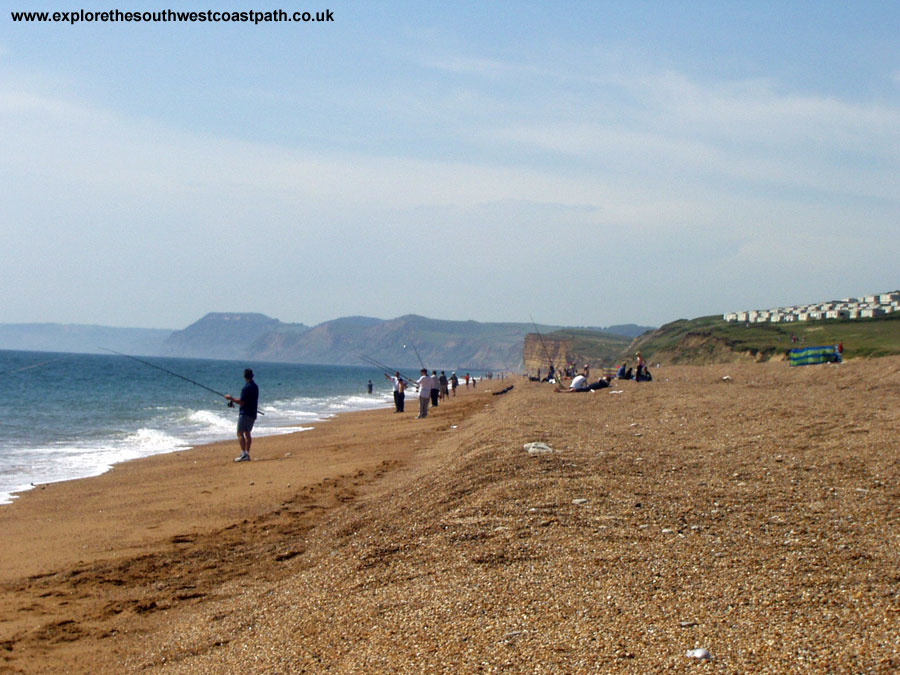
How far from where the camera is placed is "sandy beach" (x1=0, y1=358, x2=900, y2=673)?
4191 millimetres

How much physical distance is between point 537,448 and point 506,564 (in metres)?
4.15

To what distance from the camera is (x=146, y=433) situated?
2364cm

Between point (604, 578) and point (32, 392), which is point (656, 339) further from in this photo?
point (604, 578)

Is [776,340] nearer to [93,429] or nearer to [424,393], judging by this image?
[424,393]

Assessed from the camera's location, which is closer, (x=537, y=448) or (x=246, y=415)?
(x=537, y=448)

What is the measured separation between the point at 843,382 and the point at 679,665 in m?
20.8

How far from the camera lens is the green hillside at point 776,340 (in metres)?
48.3

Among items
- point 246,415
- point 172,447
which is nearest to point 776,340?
point 172,447

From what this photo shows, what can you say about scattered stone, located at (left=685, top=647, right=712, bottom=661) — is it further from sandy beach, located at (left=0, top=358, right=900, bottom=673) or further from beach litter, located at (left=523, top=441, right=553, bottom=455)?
beach litter, located at (left=523, top=441, right=553, bottom=455)

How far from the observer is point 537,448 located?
9594 millimetres

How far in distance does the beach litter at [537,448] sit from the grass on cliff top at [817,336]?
37.0m

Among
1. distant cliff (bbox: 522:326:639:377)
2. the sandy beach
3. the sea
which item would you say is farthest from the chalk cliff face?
the sandy beach

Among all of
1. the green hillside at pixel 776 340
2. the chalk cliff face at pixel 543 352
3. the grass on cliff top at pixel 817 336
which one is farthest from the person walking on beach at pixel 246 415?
the chalk cliff face at pixel 543 352

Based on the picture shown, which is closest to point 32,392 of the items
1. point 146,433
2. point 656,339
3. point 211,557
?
point 146,433
